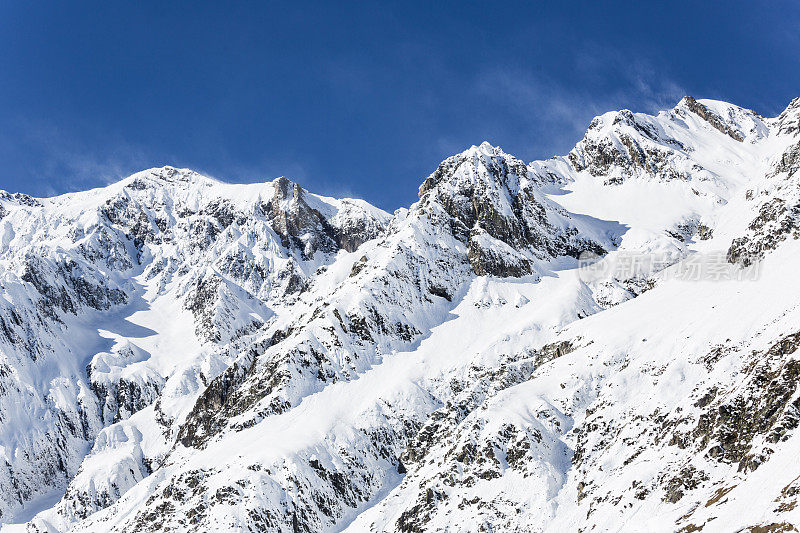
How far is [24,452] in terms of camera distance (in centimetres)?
16088

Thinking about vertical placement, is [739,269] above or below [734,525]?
above

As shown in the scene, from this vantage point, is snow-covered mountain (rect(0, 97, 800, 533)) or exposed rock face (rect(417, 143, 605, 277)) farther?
exposed rock face (rect(417, 143, 605, 277))

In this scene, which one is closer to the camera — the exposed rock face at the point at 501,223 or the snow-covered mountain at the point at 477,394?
the snow-covered mountain at the point at 477,394

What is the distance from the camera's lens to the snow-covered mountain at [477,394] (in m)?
81.2

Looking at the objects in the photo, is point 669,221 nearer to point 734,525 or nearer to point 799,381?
point 799,381

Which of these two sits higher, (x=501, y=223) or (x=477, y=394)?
(x=501, y=223)

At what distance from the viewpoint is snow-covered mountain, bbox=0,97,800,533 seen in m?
81.2

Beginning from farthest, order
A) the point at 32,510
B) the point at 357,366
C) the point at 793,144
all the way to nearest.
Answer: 1. the point at 793,144
2. the point at 32,510
3. the point at 357,366

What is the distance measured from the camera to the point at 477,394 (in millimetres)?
124125

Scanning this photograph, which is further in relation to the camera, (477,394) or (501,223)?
(501,223)

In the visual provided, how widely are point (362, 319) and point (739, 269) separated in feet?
256

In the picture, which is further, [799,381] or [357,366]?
[357,366]

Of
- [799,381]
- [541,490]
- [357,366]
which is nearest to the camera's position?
[799,381]

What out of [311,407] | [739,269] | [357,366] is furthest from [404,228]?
[739,269]
